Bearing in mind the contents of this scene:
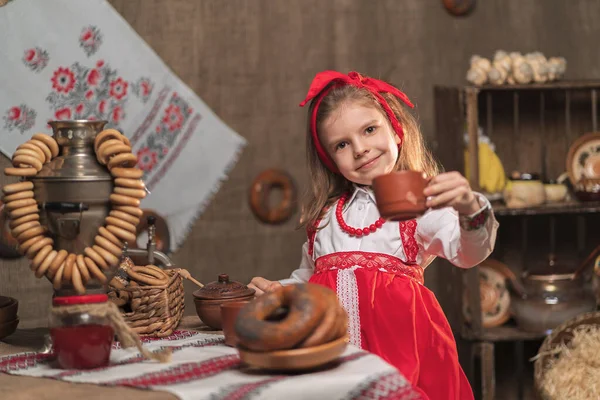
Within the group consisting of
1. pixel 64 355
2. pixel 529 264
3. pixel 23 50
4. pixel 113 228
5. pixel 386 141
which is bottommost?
pixel 529 264

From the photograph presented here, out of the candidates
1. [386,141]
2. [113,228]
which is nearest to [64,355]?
[113,228]

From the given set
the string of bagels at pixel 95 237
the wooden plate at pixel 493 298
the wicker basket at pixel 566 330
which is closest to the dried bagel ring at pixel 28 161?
the string of bagels at pixel 95 237

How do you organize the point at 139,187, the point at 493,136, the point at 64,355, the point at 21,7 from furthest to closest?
the point at 493,136 < the point at 21,7 < the point at 139,187 < the point at 64,355

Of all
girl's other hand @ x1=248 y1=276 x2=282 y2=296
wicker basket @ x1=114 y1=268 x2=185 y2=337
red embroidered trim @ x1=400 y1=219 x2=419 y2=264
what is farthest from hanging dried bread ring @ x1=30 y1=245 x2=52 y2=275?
red embroidered trim @ x1=400 y1=219 x2=419 y2=264

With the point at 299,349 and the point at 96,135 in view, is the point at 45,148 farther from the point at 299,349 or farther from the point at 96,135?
the point at 299,349

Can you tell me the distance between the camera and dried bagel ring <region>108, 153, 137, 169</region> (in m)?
1.53

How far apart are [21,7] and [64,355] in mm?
2097

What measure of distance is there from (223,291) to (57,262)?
0.40 meters

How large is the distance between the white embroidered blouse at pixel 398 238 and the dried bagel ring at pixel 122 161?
27.1 inches

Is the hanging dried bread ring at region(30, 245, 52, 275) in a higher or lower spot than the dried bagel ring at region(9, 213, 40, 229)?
lower

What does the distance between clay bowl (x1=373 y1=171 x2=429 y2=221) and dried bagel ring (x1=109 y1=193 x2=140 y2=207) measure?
17.5 inches

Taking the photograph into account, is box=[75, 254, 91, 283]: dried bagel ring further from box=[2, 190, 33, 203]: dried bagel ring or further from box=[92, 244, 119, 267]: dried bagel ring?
box=[2, 190, 33, 203]: dried bagel ring

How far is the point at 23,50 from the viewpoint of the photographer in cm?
Result: 320

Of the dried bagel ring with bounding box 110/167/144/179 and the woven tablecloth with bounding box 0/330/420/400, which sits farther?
the dried bagel ring with bounding box 110/167/144/179
